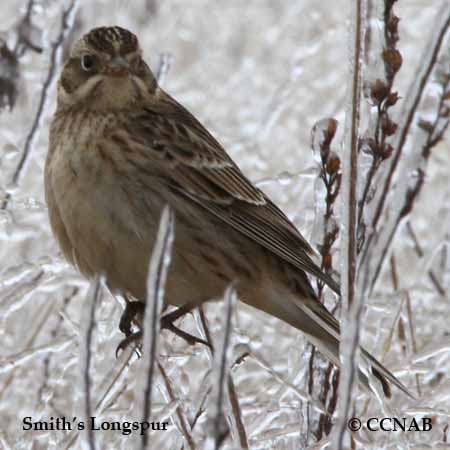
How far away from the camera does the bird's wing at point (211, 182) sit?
4.07 m

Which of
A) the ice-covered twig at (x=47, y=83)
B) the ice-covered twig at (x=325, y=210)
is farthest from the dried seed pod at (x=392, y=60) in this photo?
the ice-covered twig at (x=47, y=83)

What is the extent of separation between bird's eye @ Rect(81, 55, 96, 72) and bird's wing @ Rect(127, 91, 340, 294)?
283mm

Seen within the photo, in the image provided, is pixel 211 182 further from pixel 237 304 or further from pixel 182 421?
pixel 182 421

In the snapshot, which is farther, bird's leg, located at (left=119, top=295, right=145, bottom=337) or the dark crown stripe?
the dark crown stripe

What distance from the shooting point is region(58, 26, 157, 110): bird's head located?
410 cm

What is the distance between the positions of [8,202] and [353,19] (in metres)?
1.88

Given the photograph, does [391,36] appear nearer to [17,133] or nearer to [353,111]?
[353,111]

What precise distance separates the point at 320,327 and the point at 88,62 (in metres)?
1.47

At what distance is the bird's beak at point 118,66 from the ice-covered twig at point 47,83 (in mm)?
337

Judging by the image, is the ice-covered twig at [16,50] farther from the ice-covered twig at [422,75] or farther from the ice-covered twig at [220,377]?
the ice-covered twig at [220,377]

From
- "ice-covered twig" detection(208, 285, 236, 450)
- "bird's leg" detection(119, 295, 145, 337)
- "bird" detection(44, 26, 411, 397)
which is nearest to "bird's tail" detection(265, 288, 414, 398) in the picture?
"bird" detection(44, 26, 411, 397)

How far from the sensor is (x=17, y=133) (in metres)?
6.48

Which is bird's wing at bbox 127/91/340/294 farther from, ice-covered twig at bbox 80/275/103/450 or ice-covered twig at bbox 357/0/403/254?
ice-covered twig at bbox 80/275/103/450

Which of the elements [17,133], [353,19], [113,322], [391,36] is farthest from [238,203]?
[17,133]
